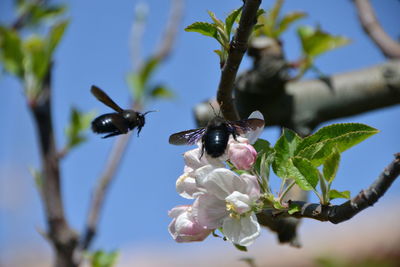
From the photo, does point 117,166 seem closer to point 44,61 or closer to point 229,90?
point 44,61

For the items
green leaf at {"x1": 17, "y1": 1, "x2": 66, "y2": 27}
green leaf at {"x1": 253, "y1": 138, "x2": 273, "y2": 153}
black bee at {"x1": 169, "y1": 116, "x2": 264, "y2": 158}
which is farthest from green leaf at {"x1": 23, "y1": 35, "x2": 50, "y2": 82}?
green leaf at {"x1": 253, "y1": 138, "x2": 273, "y2": 153}

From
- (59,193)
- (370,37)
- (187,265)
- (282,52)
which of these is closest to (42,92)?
(59,193)

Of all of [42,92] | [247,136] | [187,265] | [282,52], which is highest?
[42,92]

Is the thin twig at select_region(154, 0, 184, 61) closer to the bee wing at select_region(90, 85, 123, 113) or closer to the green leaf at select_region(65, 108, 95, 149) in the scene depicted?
the green leaf at select_region(65, 108, 95, 149)

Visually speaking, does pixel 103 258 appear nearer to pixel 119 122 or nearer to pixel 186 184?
pixel 119 122

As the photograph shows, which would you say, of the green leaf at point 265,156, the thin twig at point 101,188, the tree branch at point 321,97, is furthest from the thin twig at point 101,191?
the green leaf at point 265,156

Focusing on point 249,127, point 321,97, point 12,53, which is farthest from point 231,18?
point 12,53

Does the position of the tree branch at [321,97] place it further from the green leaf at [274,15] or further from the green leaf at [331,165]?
the green leaf at [331,165]
